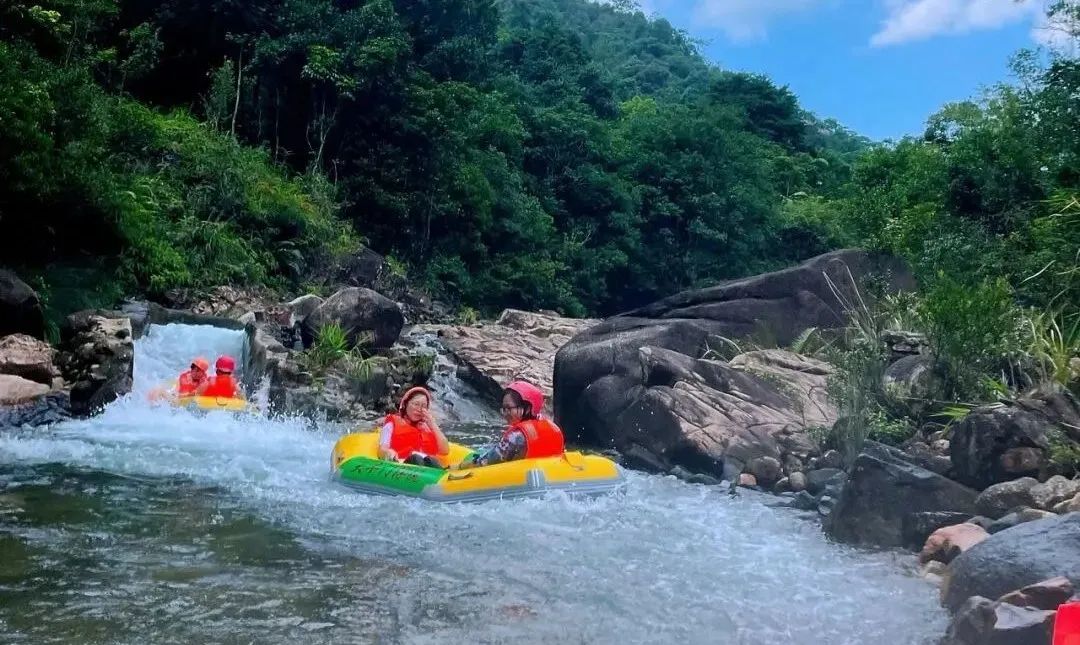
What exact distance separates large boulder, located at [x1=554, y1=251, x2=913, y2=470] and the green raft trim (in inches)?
126

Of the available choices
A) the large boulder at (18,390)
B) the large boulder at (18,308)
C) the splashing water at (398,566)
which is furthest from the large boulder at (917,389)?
the large boulder at (18,308)

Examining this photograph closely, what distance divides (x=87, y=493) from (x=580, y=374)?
6342 millimetres

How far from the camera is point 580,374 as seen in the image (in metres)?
12.5

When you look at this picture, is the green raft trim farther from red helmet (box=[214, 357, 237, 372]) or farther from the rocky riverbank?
red helmet (box=[214, 357, 237, 372])

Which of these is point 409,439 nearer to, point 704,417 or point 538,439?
point 538,439

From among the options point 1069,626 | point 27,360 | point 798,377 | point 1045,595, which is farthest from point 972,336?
point 27,360

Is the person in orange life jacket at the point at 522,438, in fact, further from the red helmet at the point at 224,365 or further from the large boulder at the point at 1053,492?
the red helmet at the point at 224,365

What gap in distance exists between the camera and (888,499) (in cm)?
706

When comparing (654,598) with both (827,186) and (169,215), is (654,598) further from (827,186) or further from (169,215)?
(827,186)

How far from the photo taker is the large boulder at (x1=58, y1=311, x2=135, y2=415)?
1207 cm

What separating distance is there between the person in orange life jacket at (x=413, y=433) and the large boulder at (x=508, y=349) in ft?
20.4

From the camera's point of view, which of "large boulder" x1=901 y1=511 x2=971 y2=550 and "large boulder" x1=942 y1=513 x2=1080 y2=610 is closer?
"large boulder" x1=942 y1=513 x2=1080 y2=610

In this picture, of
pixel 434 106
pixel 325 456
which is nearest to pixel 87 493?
pixel 325 456

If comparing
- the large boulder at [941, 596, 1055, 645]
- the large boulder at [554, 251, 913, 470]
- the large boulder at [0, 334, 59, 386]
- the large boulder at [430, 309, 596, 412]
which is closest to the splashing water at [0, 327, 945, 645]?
the large boulder at [941, 596, 1055, 645]
